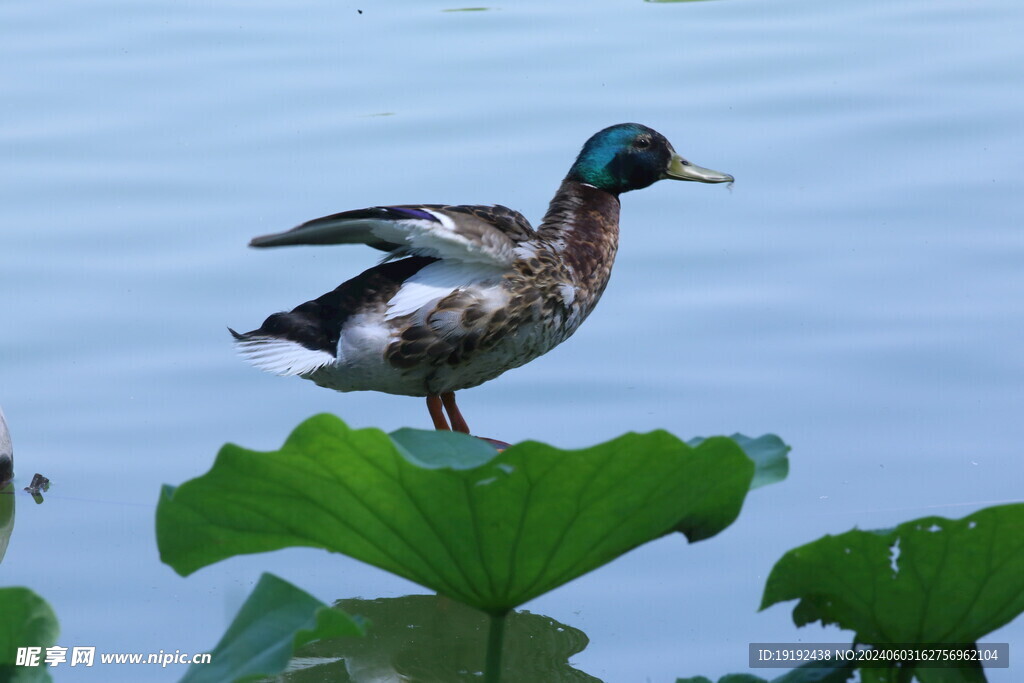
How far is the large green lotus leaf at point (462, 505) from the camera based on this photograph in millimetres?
1372

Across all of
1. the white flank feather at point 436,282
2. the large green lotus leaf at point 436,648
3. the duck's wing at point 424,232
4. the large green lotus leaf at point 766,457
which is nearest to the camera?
the large green lotus leaf at point 766,457

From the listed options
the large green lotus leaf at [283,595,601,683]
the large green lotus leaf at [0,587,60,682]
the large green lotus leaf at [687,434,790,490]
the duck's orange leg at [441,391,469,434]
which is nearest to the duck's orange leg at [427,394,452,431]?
the duck's orange leg at [441,391,469,434]

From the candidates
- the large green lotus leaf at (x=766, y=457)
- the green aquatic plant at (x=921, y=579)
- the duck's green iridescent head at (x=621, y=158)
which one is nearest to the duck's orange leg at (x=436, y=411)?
the duck's green iridescent head at (x=621, y=158)

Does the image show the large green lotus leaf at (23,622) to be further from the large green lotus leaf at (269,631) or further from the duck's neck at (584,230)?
the duck's neck at (584,230)

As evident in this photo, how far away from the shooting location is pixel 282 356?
3305 millimetres

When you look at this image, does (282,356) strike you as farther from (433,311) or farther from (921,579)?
(921,579)

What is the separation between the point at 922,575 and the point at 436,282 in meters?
2.12

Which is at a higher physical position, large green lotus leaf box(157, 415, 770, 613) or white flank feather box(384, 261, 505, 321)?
white flank feather box(384, 261, 505, 321)

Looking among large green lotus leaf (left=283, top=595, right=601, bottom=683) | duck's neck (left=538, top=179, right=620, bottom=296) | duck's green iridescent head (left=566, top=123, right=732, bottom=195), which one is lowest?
large green lotus leaf (left=283, top=595, right=601, bottom=683)

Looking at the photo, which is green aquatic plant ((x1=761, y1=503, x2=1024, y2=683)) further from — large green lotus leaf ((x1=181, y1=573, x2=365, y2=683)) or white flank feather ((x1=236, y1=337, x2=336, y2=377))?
white flank feather ((x1=236, y1=337, x2=336, y2=377))

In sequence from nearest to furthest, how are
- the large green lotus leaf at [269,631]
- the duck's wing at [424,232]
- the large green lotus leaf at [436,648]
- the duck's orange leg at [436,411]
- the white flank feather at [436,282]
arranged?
1. the large green lotus leaf at [269,631]
2. the large green lotus leaf at [436,648]
3. the duck's wing at [424,232]
4. the white flank feather at [436,282]
5. the duck's orange leg at [436,411]

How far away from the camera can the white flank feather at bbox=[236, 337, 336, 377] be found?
3.27m

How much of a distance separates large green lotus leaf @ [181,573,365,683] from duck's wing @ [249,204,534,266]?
1651 millimetres

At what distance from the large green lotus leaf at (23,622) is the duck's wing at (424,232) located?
1.68 meters
